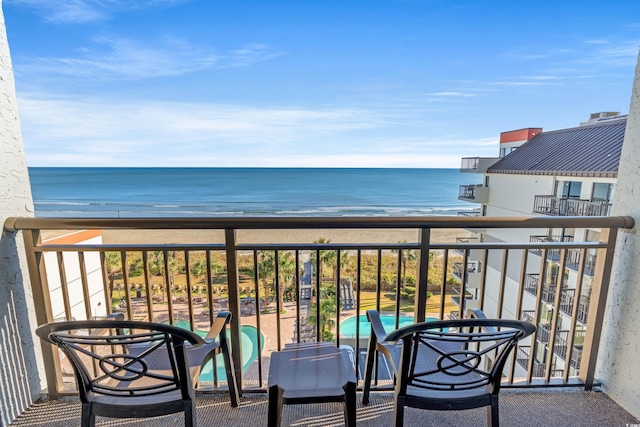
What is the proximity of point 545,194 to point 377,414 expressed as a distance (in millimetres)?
10509

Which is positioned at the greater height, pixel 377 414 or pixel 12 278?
pixel 12 278

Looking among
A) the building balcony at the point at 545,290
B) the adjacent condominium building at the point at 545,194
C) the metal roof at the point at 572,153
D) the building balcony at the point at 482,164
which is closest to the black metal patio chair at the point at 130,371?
the adjacent condominium building at the point at 545,194

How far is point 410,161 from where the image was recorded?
2792 cm

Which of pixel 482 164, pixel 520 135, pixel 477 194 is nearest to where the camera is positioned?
pixel 477 194

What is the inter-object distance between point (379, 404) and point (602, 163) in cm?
1001

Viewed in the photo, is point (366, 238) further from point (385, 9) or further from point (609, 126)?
point (385, 9)

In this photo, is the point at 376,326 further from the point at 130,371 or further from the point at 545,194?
the point at 545,194

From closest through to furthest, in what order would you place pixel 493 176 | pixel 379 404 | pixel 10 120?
pixel 10 120
pixel 379 404
pixel 493 176

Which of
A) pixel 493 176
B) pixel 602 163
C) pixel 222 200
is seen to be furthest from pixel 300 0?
pixel 222 200

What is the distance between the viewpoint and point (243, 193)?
25.6 metres

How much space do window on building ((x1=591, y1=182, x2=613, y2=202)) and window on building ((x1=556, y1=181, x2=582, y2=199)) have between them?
57 centimetres

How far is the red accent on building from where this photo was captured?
12.9 meters

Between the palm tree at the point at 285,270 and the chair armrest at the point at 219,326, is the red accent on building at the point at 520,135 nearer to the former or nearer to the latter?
the palm tree at the point at 285,270

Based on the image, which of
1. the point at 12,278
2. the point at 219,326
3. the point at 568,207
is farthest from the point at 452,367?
the point at 568,207
